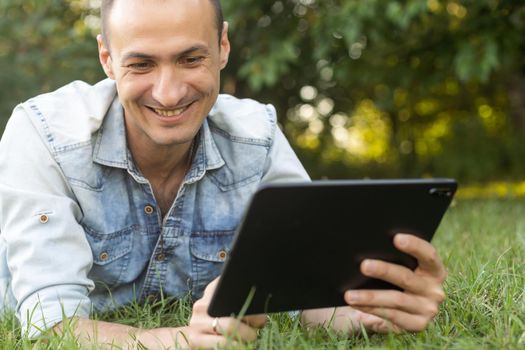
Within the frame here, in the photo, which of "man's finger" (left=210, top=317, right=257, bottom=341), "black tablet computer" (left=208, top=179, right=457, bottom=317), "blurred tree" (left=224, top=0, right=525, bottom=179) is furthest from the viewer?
"blurred tree" (left=224, top=0, right=525, bottom=179)

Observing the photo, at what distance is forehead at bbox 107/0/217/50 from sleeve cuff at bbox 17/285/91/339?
78cm

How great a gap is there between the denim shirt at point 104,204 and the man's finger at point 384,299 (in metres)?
0.81

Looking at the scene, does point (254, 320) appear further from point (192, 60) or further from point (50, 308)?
point (192, 60)

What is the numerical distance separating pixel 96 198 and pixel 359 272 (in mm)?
1010

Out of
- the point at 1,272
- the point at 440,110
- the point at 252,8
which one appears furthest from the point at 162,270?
the point at 440,110

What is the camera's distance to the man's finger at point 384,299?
171 centimetres

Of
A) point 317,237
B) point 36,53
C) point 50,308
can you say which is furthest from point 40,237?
point 36,53

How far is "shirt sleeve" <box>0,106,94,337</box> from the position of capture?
1996mm

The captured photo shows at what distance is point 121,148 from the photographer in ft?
7.66

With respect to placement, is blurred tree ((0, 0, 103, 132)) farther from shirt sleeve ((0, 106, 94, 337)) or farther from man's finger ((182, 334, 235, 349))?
man's finger ((182, 334, 235, 349))

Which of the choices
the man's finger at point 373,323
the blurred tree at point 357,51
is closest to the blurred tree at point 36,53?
the blurred tree at point 357,51

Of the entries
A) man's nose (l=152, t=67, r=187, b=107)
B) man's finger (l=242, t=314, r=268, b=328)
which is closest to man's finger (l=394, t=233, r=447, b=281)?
man's finger (l=242, t=314, r=268, b=328)

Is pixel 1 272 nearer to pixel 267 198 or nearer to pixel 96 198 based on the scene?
pixel 96 198

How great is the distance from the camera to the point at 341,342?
5.73 feet
